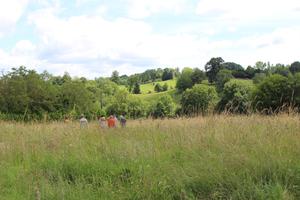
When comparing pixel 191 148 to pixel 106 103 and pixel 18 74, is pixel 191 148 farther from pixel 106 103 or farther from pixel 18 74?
pixel 106 103

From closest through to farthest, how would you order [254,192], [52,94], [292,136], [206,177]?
[254,192] < [206,177] < [292,136] < [52,94]

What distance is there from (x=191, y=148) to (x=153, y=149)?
0.63 meters

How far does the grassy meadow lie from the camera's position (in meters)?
4.43

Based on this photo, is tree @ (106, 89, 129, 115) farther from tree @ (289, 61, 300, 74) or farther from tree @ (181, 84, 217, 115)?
tree @ (181, 84, 217, 115)

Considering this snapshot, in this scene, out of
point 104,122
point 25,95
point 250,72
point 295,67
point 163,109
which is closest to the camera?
point 104,122

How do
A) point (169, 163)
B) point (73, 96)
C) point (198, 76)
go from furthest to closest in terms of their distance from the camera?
point (198, 76) → point (73, 96) → point (169, 163)

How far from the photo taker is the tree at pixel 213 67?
139 meters

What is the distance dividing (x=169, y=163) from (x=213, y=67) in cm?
13700

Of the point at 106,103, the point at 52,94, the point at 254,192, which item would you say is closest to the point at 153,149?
the point at 254,192

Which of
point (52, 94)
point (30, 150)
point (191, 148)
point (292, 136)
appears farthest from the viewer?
point (52, 94)

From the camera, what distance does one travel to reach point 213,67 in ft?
459

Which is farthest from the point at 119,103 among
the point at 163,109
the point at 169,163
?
the point at 169,163

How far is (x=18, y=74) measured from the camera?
219ft

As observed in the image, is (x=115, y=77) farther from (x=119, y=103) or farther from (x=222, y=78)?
(x=222, y=78)
